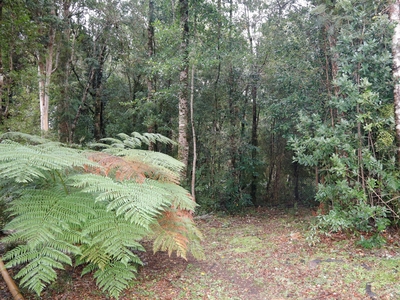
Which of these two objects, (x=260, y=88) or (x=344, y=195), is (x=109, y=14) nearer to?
(x=260, y=88)

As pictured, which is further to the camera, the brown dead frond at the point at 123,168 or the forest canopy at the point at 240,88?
the forest canopy at the point at 240,88

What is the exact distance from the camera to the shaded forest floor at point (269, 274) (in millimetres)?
3209

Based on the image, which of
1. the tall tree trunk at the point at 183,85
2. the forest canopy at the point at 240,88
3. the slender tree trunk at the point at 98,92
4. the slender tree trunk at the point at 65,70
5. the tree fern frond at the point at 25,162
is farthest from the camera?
the slender tree trunk at the point at 98,92

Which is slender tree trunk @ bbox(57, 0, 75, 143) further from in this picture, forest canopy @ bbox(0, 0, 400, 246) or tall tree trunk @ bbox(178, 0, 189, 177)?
tall tree trunk @ bbox(178, 0, 189, 177)

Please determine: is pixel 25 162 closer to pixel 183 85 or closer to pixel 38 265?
pixel 38 265

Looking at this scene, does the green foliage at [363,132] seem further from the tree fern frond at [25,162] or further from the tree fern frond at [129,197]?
the tree fern frond at [25,162]

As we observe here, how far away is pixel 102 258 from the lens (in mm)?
2580

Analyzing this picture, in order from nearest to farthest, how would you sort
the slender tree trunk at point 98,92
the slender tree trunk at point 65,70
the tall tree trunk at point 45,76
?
1. the tall tree trunk at point 45,76
2. the slender tree trunk at point 65,70
3. the slender tree trunk at point 98,92

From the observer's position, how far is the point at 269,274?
153 inches

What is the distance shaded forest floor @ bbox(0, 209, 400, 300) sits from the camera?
10.5ft

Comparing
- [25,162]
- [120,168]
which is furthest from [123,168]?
[25,162]

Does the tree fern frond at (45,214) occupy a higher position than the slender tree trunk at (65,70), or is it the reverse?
the slender tree trunk at (65,70)

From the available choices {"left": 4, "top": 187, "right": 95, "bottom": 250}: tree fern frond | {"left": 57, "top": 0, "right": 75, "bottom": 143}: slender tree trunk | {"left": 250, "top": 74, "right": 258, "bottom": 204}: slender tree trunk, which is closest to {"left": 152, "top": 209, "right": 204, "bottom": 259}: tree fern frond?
{"left": 4, "top": 187, "right": 95, "bottom": 250}: tree fern frond

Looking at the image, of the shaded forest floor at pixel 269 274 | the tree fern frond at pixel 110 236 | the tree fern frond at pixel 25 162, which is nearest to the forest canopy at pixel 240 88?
the shaded forest floor at pixel 269 274
